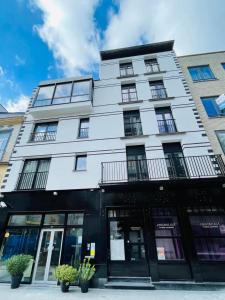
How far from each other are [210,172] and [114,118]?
6.32 metres

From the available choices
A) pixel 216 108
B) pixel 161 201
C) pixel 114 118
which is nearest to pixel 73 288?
pixel 161 201

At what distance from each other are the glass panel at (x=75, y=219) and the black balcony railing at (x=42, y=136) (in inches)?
200

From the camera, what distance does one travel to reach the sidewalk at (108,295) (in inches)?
213

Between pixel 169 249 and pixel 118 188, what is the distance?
11.4 feet

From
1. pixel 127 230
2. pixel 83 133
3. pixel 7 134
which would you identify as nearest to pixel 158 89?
pixel 83 133

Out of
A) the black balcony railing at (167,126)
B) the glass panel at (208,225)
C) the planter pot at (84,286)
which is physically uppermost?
the black balcony railing at (167,126)

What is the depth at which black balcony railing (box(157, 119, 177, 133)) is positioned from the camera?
9927mm

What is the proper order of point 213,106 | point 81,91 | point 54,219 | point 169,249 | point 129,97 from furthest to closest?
point 81,91 → point 129,97 → point 213,106 → point 54,219 → point 169,249

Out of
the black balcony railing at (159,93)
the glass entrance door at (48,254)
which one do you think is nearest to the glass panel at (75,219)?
the glass entrance door at (48,254)

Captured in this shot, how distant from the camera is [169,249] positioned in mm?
7168

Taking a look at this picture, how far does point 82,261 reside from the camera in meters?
7.08

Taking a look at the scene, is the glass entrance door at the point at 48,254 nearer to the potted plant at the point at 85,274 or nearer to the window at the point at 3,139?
the potted plant at the point at 85,274

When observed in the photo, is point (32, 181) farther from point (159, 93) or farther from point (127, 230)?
point (159, 93)

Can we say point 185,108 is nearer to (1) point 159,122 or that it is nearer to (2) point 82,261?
(1) point 159,122
